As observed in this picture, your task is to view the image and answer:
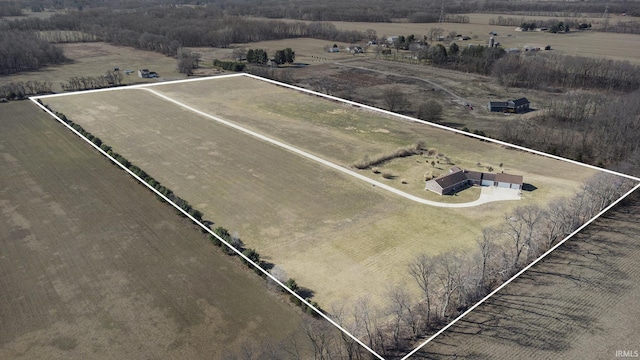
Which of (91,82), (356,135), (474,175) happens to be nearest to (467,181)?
(474,175)

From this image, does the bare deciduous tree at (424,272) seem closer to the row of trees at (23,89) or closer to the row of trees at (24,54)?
the row of trees at (23,89)

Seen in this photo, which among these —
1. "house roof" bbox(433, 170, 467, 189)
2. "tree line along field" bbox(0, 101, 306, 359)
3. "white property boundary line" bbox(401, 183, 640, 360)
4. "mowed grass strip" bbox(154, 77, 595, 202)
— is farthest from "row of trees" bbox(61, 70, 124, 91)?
"white property boundary line" bbox(401, 183, 640, 360)

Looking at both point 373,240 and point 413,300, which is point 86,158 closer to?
point 373,240

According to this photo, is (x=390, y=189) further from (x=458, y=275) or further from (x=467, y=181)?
(x=458, y=275)

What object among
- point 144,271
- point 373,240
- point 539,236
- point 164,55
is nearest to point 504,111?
point 539,236

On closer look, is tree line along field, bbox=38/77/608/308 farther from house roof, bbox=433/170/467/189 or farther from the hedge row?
house roof, bbox=433/170/467/189
